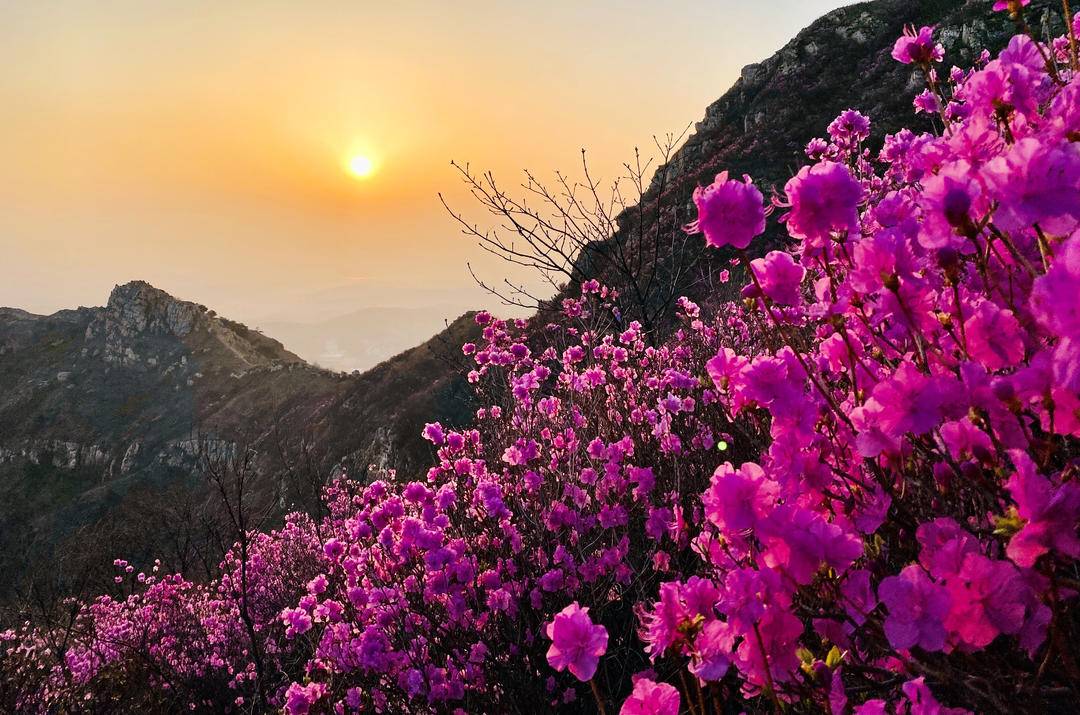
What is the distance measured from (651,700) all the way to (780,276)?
1114 mm

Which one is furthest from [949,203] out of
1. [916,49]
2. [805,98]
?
[805,98]

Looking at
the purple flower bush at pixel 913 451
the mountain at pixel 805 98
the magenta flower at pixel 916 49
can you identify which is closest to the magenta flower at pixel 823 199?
the purple flower bush at pixel 913 451

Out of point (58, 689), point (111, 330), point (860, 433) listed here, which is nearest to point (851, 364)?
point (860, 433)

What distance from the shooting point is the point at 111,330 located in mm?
55250

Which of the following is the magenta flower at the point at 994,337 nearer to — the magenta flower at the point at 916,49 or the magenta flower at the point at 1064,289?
the magenta flower at the point at 1064,289

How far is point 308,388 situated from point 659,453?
39745 millimetres

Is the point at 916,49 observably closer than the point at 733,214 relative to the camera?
No

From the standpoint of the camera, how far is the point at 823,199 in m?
1.27

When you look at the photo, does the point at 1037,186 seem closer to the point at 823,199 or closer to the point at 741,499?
the point at 823,199

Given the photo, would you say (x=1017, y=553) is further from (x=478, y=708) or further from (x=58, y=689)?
(x=58, y=689)

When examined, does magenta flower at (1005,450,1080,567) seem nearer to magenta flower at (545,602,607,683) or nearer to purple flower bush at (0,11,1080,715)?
purple flower bush at (0,11,1080,715)

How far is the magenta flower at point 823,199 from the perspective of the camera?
4.13 feet

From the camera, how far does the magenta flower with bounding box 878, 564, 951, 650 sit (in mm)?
937

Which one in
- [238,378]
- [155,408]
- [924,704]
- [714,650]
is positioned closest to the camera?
[924,704]
